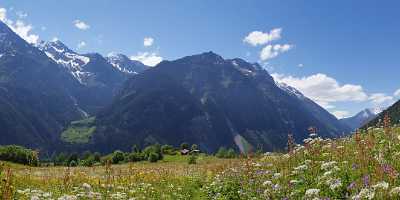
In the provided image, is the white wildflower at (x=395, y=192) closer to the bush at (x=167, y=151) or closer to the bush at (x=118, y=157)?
the bush at (x=118, y=157)

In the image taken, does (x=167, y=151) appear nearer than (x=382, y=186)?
No

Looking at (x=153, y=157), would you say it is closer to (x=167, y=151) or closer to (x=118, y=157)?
(x=118, y=157)

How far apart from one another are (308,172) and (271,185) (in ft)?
4.88

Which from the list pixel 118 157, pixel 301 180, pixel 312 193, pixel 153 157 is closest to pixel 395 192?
pixel 312 193

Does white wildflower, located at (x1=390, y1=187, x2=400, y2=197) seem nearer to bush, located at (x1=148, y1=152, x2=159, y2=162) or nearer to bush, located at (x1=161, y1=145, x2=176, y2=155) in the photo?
bush, located at (x1=148, y1=152, x2=159, y2=162)

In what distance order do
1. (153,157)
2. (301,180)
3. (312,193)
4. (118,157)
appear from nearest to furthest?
(312,193), (301,180), (153,157), (118,157)

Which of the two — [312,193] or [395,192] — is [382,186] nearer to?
[395,192]

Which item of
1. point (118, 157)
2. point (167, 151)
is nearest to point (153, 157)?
point (118, 157)

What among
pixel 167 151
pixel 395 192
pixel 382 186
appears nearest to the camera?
pixel 395 192

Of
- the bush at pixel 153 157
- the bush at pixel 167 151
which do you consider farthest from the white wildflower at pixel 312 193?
the bush at pixel 167 151

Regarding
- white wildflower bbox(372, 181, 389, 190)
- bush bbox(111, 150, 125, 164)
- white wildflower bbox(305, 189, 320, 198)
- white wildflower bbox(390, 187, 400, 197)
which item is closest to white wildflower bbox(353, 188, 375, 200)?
white wildflower bbox(372, 181, 389, 190)

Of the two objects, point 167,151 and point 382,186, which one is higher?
point 167,151

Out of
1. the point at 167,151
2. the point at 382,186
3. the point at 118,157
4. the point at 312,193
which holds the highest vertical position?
the point at 167,151

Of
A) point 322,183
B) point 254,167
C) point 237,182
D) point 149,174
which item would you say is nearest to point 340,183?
point 322,183
